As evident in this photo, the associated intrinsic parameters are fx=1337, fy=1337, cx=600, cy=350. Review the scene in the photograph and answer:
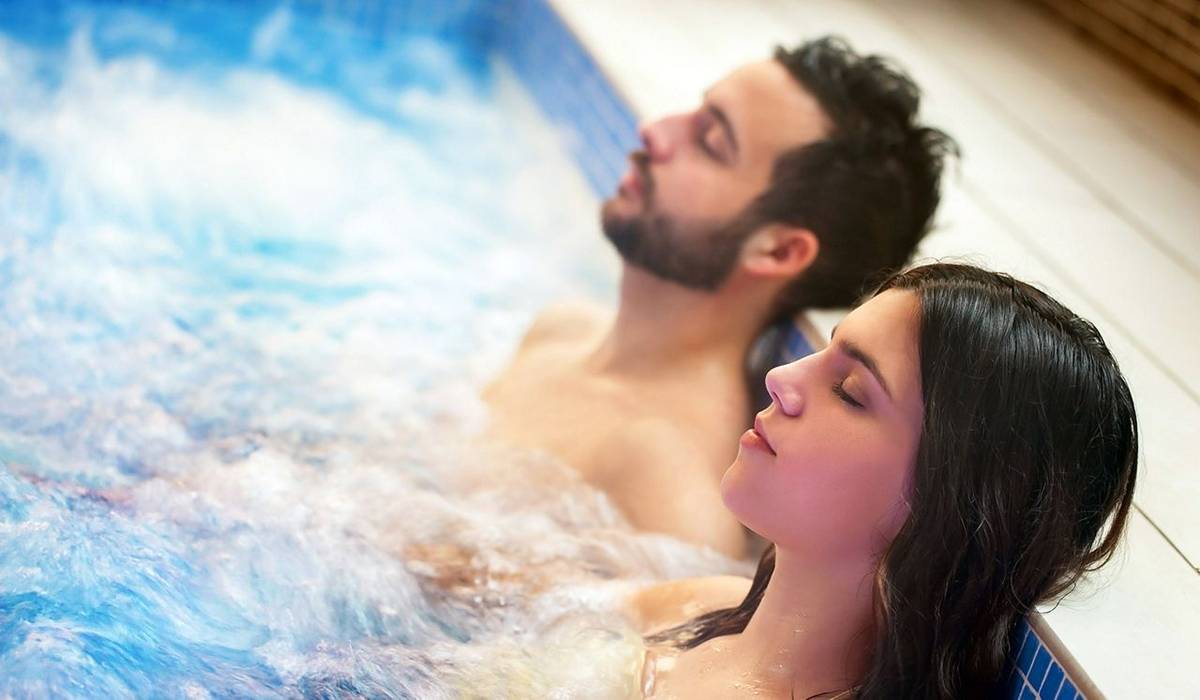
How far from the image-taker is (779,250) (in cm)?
239

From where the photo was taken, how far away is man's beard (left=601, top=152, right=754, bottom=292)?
2.42 metres

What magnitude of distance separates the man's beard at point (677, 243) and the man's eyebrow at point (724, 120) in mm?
144

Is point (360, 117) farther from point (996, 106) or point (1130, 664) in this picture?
point (1130, 664)

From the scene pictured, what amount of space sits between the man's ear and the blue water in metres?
0.53

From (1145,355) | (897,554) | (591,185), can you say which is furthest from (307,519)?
(591,185)

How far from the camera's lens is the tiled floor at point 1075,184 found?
1.61 metres

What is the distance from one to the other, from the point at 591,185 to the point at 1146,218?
134 centimetres

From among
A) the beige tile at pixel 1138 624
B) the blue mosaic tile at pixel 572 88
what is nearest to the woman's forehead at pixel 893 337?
the beige tile at pixel 1138 624

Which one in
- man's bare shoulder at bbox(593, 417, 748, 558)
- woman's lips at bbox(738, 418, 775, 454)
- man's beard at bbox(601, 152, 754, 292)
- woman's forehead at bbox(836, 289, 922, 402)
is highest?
woman's forehead at bbox(836, 289, 922, 402)

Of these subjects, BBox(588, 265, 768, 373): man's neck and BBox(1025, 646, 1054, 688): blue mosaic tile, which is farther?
BBox(588, 265, 768, 373): man's neck

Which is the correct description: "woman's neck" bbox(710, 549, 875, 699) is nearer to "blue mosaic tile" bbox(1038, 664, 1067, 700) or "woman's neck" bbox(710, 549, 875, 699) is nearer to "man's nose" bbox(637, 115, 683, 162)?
"blue mosaic tile" bbox(1038, 664, 1067, 700)

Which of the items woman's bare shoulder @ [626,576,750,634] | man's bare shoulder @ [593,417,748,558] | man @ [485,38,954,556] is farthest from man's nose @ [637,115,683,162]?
woman's bare shoulder @ [626,576,750,634]

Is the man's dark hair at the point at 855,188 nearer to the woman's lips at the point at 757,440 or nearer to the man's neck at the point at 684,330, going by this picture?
the man's neck at the point at 684,330

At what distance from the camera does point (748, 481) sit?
1462mm
